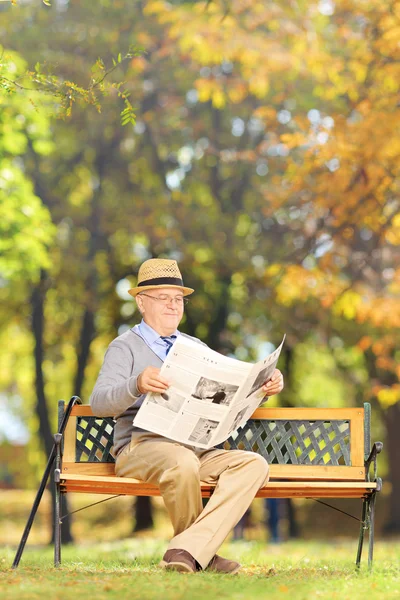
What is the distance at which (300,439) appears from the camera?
5434 mm

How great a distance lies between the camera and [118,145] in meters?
14.2

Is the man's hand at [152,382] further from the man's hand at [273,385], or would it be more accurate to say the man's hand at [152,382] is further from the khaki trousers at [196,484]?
the man's hand at [273,385]

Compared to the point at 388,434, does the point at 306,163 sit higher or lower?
higher

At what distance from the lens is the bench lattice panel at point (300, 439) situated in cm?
533

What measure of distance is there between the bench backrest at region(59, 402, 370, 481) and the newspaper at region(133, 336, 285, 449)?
0.70 m

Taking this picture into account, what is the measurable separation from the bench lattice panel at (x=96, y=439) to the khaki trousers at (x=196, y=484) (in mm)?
605

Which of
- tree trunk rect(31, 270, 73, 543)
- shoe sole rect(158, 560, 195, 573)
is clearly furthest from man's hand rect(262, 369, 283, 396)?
tree trunk rect(31, 270, 73, 543)

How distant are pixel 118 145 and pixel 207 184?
1.47 m

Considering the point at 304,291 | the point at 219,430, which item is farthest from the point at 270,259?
the point at 219,430

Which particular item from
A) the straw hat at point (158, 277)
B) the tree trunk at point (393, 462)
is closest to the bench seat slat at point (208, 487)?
the straw hat at point (158, 277)

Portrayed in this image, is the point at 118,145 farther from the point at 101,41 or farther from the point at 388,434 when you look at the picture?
the point at 388,434

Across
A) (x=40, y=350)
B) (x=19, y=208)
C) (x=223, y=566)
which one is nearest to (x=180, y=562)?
(x=223, y=566)

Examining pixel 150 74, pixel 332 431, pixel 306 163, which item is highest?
pixel 150 74

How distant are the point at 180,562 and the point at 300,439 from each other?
4.44 ft
